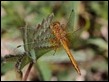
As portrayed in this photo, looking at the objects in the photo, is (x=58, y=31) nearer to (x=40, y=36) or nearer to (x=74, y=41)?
(x=40, y=36)

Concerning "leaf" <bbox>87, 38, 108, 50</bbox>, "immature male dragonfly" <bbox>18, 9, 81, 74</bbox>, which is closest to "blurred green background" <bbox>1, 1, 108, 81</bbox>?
"leaf" <bbox>87, 38, 108, 50</bbox>

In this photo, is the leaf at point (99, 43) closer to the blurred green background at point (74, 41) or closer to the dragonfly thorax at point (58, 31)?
the blurred green background at point (74, 41)

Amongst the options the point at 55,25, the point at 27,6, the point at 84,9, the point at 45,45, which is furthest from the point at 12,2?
the point at 45,45

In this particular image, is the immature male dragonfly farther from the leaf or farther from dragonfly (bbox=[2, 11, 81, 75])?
the leaf

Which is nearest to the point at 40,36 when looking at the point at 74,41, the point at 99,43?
the point at 74,41

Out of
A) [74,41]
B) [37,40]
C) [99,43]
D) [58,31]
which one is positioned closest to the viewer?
[37,40]

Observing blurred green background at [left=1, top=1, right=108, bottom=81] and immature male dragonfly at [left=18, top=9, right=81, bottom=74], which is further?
blurred green background at [left=1, top=1, right=108, bottom=81]

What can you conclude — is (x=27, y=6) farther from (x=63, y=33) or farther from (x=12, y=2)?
(x=63, y=33)

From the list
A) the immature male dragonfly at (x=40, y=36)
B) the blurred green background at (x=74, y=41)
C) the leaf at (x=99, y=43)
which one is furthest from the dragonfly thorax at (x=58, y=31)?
the leaf at (x=99, y=43)

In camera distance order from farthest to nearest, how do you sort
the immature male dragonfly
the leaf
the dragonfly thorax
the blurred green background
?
the leaf
the blurred green background
the dragonfly thorax
the immature male dragonfly
